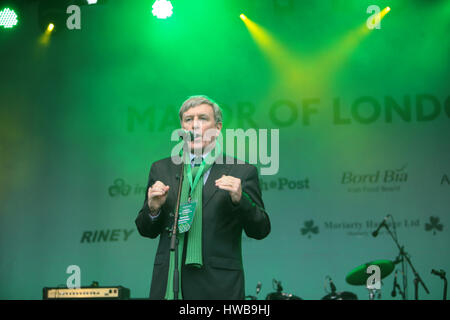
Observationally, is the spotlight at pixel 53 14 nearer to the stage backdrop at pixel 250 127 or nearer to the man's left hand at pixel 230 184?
the stage backdrop at pixel 250 127

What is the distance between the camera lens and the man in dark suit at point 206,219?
93.9 inches

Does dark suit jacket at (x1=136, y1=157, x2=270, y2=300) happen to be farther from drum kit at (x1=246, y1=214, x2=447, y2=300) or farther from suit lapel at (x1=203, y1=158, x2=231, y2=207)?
drum kit at (x1=246, y1=214, x2=447, y2=300)

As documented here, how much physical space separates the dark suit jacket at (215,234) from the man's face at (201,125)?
13 centimetres

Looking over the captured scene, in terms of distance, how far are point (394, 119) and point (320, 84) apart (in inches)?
35.9

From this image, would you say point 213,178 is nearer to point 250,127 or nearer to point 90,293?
point 90,293

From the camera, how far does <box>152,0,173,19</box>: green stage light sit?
704 centimetres

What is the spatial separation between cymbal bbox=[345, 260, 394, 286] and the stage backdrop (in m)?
0.26

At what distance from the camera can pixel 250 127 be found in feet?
21.6

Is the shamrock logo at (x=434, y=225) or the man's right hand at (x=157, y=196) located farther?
the shamrock logo at (x=434, y=225)

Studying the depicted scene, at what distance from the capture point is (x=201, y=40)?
6938mm

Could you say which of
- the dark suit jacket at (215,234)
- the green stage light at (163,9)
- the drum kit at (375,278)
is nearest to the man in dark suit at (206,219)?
the dark suit jacket at (215,234)

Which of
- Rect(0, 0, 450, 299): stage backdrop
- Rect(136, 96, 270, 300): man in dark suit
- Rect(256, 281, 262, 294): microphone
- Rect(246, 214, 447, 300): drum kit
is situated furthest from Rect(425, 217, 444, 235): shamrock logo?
Rect(136, 96, 270, 300): man in dark suit

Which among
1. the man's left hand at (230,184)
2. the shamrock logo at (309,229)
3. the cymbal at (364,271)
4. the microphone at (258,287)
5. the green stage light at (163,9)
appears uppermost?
the green stage light at (163,9)
